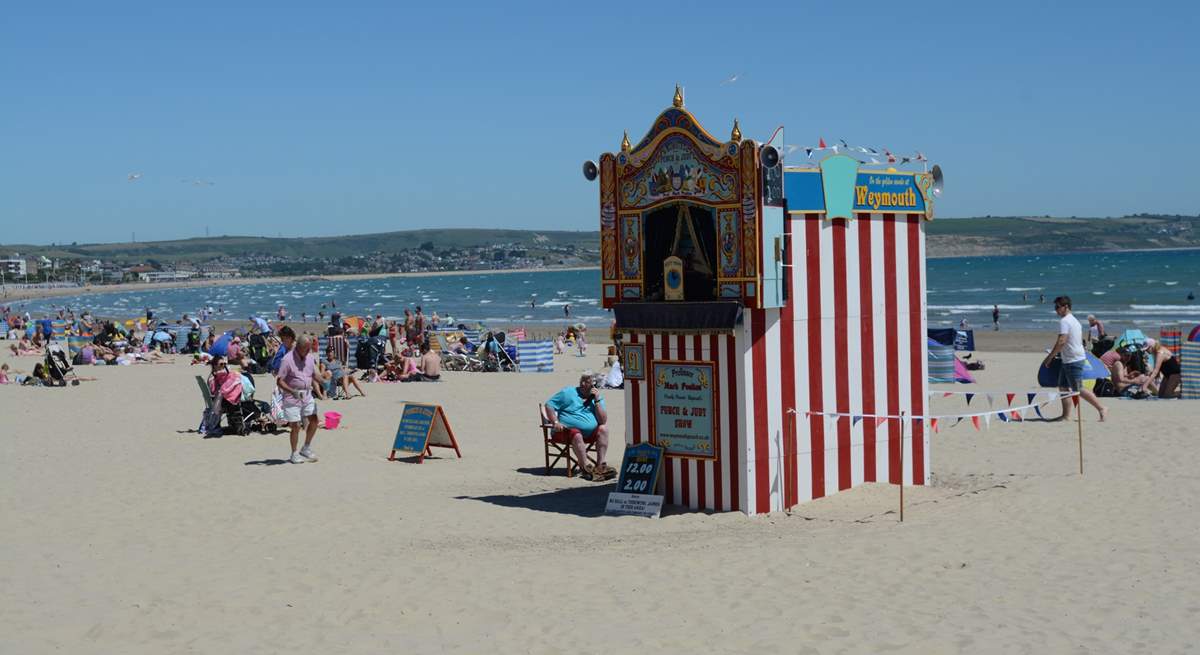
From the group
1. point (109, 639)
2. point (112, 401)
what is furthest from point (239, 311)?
point (109, 639)

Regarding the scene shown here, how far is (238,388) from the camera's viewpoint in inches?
538

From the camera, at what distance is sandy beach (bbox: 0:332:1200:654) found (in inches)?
244

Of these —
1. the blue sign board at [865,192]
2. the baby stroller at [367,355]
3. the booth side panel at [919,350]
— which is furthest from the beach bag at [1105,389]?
the baby stroller at [367,355]

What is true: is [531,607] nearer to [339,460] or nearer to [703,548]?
[703,548]

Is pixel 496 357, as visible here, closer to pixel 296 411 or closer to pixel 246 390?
pixel 246 390

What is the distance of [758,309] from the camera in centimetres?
877

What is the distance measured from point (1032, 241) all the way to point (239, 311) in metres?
124

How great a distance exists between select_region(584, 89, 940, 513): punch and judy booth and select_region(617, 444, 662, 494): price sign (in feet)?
0.30

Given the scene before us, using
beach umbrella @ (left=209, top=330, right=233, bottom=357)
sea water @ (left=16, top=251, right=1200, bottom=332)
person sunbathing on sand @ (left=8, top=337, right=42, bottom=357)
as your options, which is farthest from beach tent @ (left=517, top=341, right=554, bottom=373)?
sea water @ (left=16, top=251, right=1200, bottom=332)

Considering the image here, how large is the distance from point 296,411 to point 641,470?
3982 mm

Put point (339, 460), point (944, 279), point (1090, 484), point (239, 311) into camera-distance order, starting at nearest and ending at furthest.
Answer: point (1090, 484) < point (339, 460) < point (239, 311) < point (944, 279)

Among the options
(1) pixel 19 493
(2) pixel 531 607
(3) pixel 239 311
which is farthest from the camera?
(3) pixel 239 311

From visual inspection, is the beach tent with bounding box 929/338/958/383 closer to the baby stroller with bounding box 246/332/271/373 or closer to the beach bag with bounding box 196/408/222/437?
the beach bag with bounding box 196/408/222/437

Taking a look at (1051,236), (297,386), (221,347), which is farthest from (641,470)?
(1051,236)
